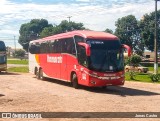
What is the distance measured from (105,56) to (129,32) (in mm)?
66099

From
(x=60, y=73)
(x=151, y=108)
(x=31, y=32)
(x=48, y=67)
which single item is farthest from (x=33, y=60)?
(x=31, y=32)

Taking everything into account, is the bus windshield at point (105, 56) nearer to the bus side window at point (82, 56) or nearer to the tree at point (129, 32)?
the bus side window at point (82, 56)

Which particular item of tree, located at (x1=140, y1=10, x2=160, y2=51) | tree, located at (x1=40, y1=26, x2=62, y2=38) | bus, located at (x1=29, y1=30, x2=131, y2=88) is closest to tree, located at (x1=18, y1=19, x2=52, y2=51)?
tree, located at (x1=40, y1=26, x2=62, y2=38)

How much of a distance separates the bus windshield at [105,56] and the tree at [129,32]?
63.7m

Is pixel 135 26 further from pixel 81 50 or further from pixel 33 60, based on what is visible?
pixel 81 50

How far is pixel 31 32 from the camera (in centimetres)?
12575

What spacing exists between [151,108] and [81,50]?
24.9ft

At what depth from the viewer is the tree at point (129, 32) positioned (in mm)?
83062

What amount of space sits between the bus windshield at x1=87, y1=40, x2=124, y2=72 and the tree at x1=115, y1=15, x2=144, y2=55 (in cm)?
6371

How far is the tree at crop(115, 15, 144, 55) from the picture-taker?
273 feet

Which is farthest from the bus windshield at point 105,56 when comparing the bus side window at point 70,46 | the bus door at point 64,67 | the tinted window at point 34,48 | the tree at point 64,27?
the tree at point 64,27

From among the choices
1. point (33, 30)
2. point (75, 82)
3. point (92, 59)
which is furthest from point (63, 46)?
point (33, 30)

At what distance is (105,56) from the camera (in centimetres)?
1930

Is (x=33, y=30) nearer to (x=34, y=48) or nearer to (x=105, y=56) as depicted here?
(x=34, y=48)
